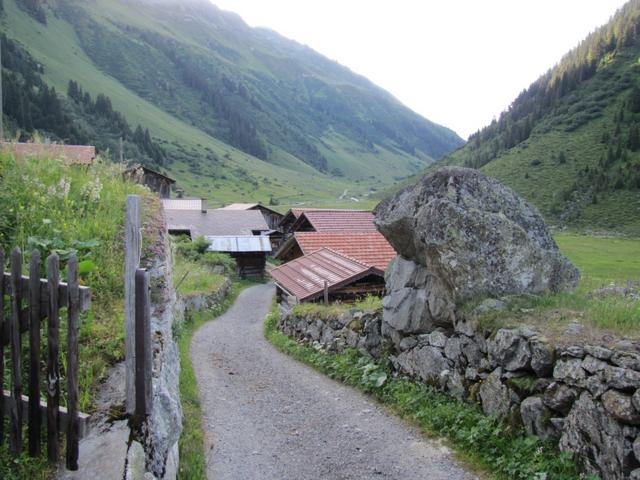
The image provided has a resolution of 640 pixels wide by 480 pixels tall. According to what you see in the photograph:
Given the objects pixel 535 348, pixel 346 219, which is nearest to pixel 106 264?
pixel 535 348

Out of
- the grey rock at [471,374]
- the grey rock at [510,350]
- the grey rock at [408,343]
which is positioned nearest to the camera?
the grey rock at [510,350]

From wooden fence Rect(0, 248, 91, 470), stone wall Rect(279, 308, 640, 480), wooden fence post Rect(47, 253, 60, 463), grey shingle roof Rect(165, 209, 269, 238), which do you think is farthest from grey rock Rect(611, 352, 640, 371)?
grey shingle roof Rect(165, 209, 269, 238)

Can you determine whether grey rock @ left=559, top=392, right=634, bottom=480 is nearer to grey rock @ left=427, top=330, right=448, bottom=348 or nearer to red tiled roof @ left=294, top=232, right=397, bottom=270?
grey rock @ left=427, top=330, right=448, bottom=348

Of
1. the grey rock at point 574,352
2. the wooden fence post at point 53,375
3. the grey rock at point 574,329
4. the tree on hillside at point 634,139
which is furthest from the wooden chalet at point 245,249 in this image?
the tree on hillside at point 634,139

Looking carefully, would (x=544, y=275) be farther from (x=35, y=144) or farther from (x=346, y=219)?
(x=346, y=219)

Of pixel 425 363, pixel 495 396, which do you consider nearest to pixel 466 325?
pixel 495 396

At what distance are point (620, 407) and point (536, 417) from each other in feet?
4.24

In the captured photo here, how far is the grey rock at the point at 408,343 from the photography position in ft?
30.5

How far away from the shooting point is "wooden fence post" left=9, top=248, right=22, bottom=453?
3.63 m

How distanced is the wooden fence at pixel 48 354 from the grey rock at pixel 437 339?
6381 millimetres

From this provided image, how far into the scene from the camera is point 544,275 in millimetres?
8305

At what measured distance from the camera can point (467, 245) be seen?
26.9 ft

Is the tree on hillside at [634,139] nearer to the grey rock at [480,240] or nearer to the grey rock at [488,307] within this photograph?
the grey rock at [480,240]

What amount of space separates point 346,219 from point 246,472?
100ft
